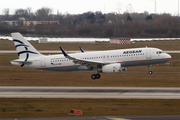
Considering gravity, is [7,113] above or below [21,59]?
below

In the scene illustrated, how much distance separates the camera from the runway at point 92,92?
40406 mm

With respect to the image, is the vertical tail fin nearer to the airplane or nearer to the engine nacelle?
the airplane

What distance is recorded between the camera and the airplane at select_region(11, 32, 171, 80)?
164 ft

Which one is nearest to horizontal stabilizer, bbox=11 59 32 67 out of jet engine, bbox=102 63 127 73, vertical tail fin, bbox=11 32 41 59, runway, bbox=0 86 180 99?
vertical tail fin, bbox=11 32 41 59

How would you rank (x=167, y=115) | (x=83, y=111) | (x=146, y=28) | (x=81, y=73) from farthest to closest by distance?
(x=146, y=28) < (x=81, y=73) < (x=83, y=111) < (x=167, y=115)

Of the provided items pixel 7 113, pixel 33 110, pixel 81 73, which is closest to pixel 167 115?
pixel 33 110

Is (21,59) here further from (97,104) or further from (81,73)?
(97,104)

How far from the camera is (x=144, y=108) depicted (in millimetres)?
34000

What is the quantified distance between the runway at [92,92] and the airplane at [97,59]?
16.4 feet

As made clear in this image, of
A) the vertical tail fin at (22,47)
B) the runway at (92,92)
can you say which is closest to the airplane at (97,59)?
the vertical tail fin at (22,47)

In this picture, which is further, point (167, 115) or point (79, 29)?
point (79, 29)

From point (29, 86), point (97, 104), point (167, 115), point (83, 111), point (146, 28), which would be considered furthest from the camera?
point (146, 28)

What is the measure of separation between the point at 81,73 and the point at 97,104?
90.5 feet

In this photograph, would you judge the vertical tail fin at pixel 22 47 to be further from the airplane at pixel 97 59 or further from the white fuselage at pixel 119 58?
the white fuselage at pixel 119 58
